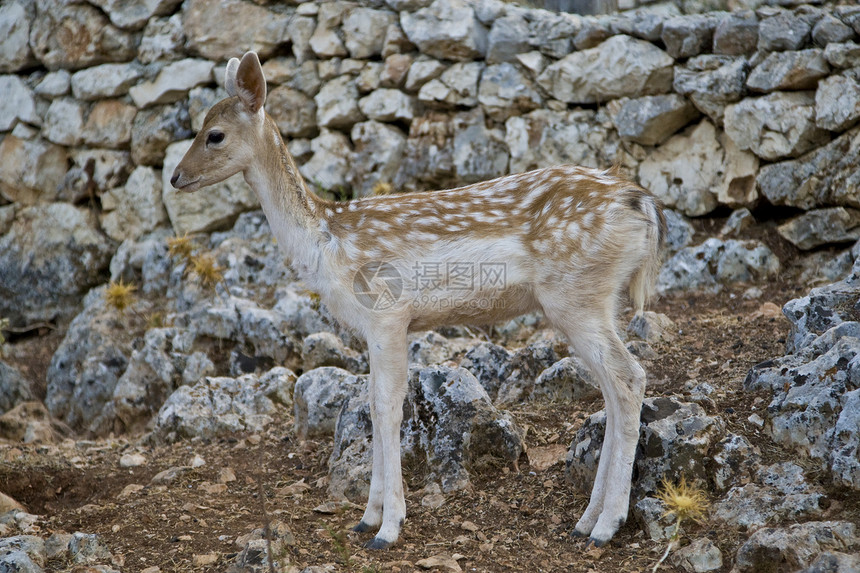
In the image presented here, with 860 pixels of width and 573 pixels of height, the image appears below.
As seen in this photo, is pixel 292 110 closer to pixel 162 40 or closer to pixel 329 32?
pixel 329 32

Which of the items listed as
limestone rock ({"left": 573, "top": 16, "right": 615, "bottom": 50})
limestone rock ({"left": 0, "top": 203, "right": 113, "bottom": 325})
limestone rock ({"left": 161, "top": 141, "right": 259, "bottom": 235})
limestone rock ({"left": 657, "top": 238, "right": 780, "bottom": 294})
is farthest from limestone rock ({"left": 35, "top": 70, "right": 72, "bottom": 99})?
limestone rock ({"left": 657, "top": 238, "right": 780, "bottom": 294})

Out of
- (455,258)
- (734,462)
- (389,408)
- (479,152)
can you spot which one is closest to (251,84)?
(455,258)

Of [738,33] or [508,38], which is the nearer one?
[738,33]

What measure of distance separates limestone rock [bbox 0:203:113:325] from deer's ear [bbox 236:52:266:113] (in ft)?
26.8

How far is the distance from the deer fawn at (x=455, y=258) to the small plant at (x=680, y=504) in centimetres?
25

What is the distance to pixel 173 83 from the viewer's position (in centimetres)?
1198

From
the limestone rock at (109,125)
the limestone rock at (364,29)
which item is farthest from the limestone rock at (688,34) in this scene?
the limestone rock at (109,125)

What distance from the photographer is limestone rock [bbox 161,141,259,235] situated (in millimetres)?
11742

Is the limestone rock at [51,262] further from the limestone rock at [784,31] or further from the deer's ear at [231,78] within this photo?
the limestone rock at [784,31]

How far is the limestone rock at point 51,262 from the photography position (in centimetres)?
1260

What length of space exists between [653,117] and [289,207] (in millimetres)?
5603

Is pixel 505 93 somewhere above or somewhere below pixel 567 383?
above

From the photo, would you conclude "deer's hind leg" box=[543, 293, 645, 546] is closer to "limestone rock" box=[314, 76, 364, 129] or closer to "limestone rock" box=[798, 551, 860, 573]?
"limestone rock" box=[798, 551, 860, 573]

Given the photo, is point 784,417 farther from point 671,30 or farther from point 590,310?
point 671,30
